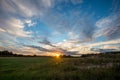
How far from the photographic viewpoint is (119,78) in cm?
1246

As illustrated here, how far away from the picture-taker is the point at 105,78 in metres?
12.5

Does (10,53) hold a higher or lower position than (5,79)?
higher

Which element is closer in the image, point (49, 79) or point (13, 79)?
point (49, 79)

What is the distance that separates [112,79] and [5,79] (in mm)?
11579

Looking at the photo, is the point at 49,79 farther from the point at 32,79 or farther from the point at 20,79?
the point at 20,79

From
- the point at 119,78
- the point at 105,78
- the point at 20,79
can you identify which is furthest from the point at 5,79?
the point at 119,78

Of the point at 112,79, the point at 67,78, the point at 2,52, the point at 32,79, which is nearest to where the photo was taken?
the point at 112,79

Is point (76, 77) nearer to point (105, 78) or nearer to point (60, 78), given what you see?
point (60, 78)

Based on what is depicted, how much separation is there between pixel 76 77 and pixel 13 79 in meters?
7.31

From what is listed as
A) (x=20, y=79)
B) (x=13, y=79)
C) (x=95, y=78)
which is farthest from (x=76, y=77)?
(x=13, y=79)

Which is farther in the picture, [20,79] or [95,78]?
[20,79]

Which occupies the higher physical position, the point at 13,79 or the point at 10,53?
the point at 10,53

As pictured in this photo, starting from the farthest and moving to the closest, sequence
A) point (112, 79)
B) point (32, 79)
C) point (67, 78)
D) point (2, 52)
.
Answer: point (2, 52), point (32, 79), point (67, 78), point (112, 79)

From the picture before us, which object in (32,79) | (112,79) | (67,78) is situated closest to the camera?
(112,79)
